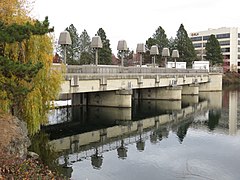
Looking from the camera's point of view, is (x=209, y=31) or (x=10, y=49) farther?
(x=209, y=31)

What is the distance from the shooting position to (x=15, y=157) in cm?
1429

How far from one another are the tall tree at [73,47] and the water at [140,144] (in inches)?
1572

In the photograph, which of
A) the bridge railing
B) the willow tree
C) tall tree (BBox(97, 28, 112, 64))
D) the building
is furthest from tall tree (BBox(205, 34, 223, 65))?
the willow tree

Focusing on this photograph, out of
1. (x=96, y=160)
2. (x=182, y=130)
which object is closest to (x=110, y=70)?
(x=182, y=130)

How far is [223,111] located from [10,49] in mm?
33448

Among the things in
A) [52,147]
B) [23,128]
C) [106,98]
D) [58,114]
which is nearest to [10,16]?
[23,128]

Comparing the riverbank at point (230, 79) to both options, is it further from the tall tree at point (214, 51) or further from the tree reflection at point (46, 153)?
the tree reflection at point (46, 153)

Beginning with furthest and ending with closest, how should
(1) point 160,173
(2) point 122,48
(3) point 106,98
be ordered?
(2) point 122,48
(3) point 106,98
(1) point 160,173

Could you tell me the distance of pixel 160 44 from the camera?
9456cm

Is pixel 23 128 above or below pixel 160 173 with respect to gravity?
above

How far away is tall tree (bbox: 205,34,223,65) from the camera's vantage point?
325 feet

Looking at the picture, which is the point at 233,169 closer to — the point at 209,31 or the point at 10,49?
the point at 10,49

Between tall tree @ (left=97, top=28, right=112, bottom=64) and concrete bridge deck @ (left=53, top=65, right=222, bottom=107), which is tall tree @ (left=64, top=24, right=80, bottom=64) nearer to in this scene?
tall tree @ (left=97, top=28, right=112, bottom=64)

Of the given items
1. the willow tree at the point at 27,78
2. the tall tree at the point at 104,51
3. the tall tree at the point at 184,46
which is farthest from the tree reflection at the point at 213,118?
the tall tree at the point at 184,46
